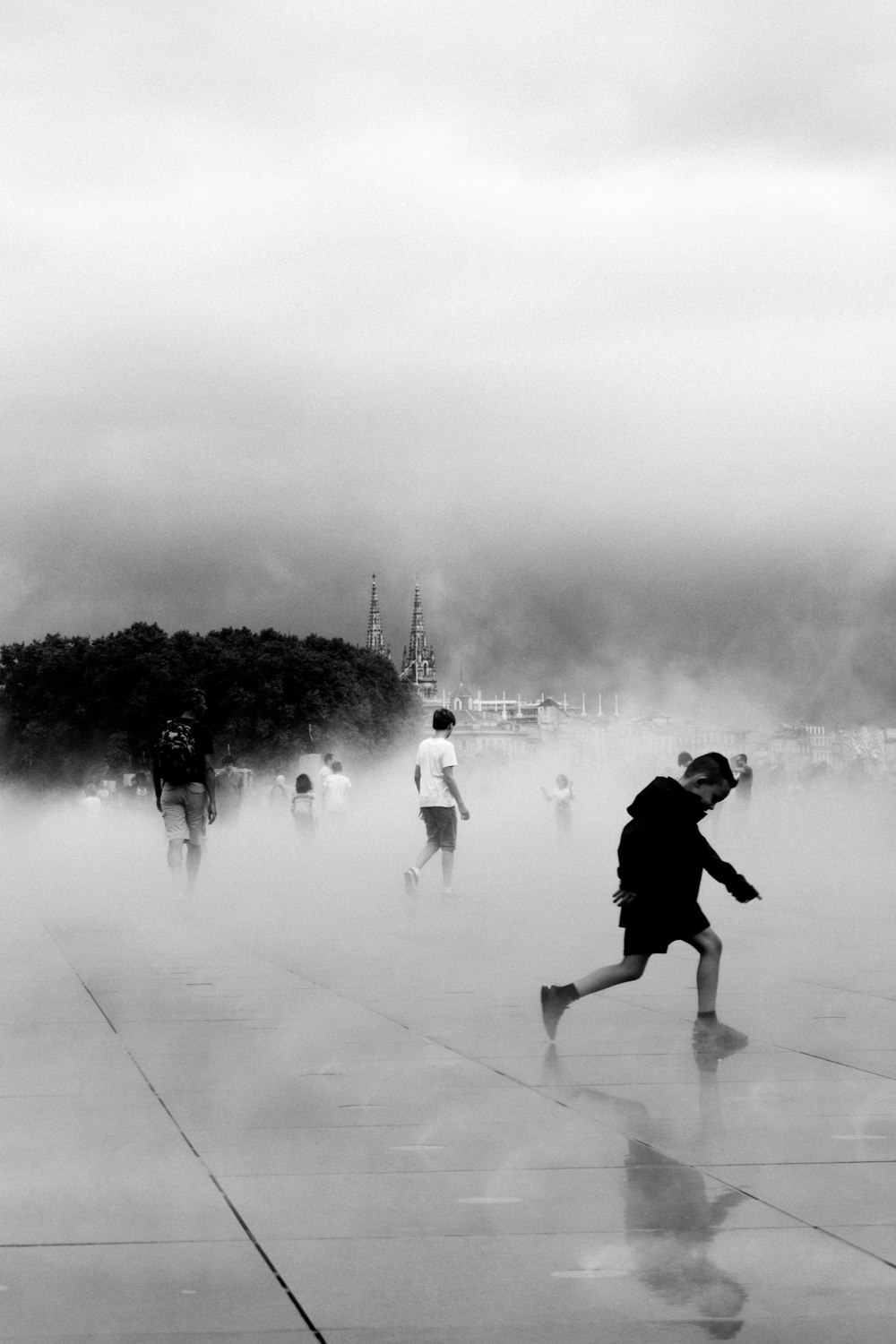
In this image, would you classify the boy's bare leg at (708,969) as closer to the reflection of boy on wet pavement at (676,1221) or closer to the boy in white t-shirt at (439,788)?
the reflection of boy on wet pavement at (676,1221)

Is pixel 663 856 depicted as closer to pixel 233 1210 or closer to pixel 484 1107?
pixel 484 1107

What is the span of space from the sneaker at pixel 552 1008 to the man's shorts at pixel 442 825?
8.69 meters

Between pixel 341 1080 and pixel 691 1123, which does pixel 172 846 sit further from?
pixel 691 1123

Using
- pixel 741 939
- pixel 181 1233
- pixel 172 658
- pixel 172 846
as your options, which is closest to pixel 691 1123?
pixel 181 1233

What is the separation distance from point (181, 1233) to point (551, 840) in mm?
25699

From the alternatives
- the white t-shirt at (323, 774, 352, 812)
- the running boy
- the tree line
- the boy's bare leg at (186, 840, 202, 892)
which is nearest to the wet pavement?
the running boy

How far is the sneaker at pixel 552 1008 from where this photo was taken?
325 inches

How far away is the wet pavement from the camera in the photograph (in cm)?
422

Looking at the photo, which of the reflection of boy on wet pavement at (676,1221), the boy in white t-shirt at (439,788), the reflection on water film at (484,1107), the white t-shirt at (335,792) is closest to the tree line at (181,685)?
the white t-shirt at (335,792)

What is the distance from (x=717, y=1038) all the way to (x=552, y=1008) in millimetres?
693

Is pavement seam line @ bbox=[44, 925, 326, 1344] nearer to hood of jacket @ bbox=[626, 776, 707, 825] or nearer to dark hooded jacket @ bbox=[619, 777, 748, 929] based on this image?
dark hooded jacket @ bbox=[619, 777, 748, 929]

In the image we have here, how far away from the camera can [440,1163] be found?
18.6 ft

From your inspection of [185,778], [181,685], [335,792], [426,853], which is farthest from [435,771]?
[181,685]

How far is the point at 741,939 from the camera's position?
43.5ft
